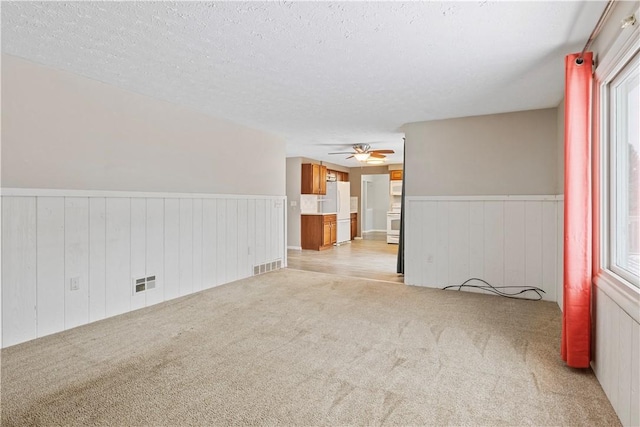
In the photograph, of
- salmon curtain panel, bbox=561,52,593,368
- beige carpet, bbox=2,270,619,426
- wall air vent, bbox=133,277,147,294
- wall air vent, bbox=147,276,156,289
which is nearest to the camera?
beige carpet, bbox=2,270,619,426

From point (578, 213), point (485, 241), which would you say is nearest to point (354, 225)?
point (485, 241)

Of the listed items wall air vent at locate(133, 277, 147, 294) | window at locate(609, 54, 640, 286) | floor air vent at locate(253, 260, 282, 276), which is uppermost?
window at locate(609, 54, 640, 286)

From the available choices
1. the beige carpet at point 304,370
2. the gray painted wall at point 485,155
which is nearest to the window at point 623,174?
the beige carpet at point 304,370

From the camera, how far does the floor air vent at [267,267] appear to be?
529cm

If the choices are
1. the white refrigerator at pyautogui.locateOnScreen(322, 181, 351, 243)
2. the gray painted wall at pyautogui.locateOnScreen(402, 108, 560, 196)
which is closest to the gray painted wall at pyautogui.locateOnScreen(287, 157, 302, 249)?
the white refrigerator at pyautogui.locateOnScreen(322, 181, 351, 243)

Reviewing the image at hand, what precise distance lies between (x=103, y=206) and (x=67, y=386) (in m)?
1.75

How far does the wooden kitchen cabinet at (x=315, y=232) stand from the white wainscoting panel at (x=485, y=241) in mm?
3533

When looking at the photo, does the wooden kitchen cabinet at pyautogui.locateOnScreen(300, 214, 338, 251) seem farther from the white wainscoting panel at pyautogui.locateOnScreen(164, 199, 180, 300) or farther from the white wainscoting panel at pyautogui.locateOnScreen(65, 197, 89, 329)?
the white wainscoting panel at pyautogui.locateOnScreen(65, 197, 89, 329)

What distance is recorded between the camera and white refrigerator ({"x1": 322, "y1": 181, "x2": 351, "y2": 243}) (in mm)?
9008

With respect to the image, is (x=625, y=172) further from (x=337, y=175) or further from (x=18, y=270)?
(x=337, y=175)

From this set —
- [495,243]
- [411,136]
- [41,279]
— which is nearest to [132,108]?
[41,279]

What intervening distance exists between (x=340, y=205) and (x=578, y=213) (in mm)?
7091

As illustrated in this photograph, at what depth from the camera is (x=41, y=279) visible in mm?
2848

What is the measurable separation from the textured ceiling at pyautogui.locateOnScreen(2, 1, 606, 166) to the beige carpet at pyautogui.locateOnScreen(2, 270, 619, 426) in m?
2.25
